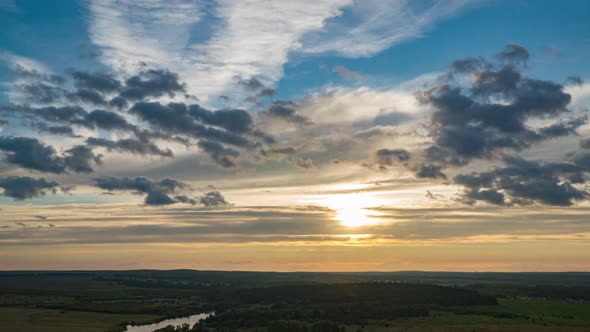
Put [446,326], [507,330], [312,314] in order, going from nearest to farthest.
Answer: [507,330] < [446,326] < [312,314]

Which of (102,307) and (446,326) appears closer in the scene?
(446,326)

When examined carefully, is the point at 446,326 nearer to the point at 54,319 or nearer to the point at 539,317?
the point at 539,317

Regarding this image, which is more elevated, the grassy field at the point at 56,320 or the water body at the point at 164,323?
the grassy field at the point at 56,320

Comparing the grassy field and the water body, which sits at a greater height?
the grassy field

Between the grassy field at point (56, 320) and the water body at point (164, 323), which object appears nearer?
the grassy field at point (56, 320)

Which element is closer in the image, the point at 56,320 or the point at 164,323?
the point at 56,320

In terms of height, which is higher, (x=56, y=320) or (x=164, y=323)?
(x=56, y=320)

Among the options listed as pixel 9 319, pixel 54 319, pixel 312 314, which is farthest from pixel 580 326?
pixel 9 319

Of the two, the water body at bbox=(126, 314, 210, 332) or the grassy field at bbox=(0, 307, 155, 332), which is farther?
the water body at bbox=(126, 314, 210, 332)
